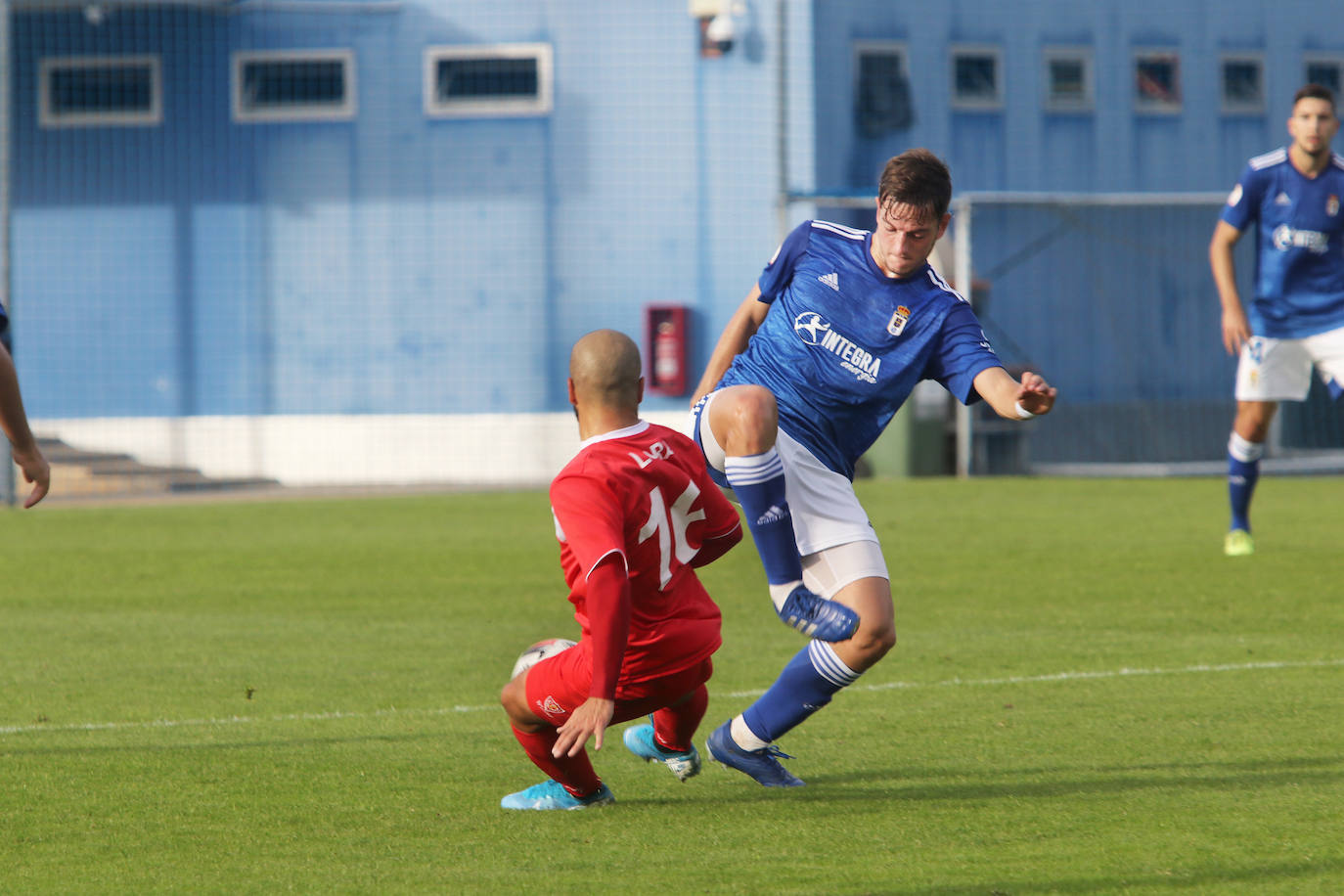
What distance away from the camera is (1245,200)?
948 cm

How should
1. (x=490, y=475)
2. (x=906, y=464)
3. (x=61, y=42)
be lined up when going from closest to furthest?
(x=906, y=464), (x=490, y=475), (x=61, y=42)

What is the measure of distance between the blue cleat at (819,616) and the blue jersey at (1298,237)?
5949 millimetres

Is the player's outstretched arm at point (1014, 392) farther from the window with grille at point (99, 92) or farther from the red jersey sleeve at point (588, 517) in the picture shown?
the window with grille at point (99, 92)

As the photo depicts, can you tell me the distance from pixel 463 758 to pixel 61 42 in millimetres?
17373

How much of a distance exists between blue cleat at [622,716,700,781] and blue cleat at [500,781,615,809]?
0.79ft

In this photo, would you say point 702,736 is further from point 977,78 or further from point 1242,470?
point 977,78

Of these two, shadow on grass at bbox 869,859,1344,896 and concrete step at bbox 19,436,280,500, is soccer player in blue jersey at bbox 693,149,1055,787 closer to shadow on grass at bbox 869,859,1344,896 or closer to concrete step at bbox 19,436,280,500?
shadow on grass at bbox 869,859,1344,896

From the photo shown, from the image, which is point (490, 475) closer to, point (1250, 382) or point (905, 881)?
point (1250, 382)

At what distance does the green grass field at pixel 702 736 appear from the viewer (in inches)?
149

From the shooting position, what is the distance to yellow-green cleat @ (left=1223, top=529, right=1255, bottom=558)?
10.0m

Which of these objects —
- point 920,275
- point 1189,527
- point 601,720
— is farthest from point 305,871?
point 1189,527

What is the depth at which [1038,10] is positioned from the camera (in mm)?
20203

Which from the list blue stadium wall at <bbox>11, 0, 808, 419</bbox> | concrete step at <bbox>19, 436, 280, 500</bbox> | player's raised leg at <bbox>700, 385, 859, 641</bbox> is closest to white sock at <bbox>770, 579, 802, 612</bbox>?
player's raised leg at <bbox>700, 385, 859, 641</bbox>

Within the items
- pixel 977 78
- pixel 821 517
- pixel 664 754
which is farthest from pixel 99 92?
pixel 664 754
